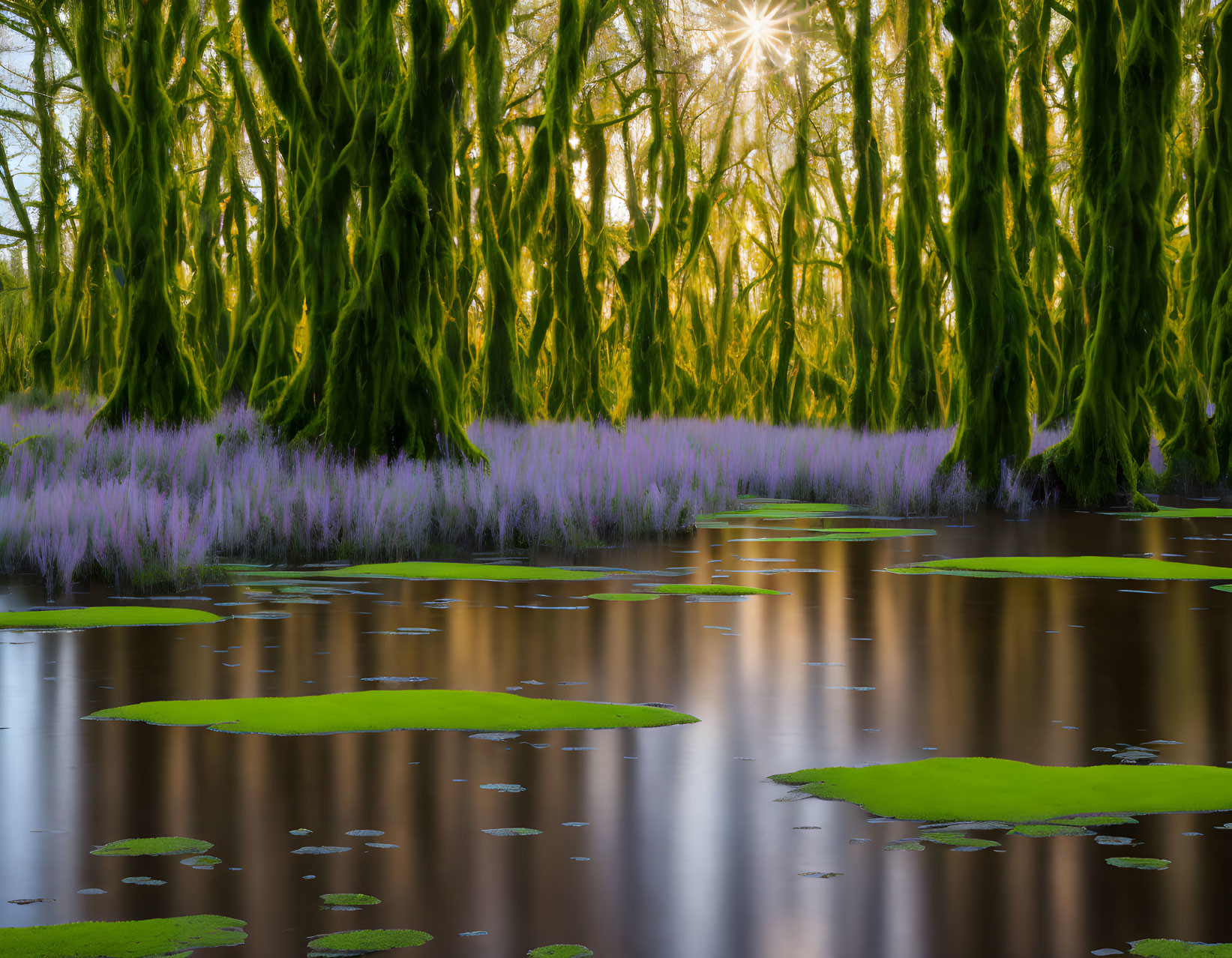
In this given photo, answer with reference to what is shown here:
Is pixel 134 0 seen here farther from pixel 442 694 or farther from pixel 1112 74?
pixel 442 694

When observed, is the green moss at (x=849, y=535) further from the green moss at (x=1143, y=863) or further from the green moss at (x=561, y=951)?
the green moss at (x=561, y=951)

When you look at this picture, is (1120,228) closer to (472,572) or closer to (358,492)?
(358,492)

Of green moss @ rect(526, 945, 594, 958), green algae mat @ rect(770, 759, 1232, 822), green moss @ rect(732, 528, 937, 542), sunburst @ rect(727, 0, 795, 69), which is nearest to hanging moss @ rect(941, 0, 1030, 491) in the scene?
green moss @ rect(732, 528, 937, 542)

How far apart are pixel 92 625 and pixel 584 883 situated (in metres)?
3.56

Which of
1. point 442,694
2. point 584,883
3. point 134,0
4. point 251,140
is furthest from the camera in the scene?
point 251,140

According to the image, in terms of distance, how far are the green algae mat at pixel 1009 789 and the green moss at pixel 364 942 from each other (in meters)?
1.09

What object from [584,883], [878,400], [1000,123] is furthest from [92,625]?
[878,400]

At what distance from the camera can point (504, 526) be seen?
9070 millimetres

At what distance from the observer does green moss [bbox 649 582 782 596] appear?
6.75 metres

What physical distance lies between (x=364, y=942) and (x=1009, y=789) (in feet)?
4.90

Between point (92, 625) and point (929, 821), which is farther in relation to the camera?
point (92, 625)

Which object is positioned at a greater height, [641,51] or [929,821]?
[641,51]

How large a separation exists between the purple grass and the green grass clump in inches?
26.8

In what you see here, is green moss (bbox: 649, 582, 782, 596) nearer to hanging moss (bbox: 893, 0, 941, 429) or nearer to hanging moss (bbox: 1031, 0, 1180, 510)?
hanging moss (bbox: 1031, 0, 1180, 510)
